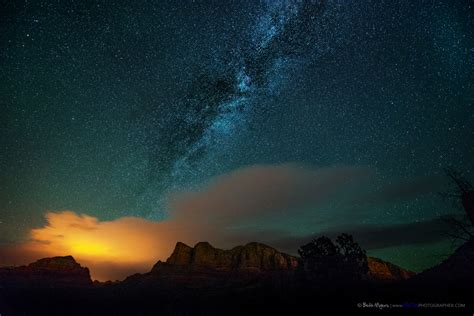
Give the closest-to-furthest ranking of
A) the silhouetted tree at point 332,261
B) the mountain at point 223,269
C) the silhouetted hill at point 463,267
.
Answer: the silhouetted hill at point 463,267
the silhouetted tree at point 332,261
the mountain at point 223,269

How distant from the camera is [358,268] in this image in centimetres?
4159

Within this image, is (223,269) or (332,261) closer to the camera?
(332,261)

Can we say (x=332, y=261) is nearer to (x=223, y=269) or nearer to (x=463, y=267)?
(x=463, y=267)

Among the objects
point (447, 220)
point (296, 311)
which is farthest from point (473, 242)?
point (296, 311)

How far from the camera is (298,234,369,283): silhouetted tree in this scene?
40500mm

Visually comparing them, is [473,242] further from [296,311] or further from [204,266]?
[204,266]

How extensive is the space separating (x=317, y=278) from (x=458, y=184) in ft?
96.8

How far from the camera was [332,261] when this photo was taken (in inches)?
1652

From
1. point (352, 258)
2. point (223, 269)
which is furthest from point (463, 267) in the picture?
point (223, 269)

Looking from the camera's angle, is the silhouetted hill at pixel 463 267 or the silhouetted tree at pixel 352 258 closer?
the silhouetted hill at pixel 463 267

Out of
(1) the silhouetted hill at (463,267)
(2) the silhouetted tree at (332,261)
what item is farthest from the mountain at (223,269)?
(1) the silhouetted hill at (463,267)

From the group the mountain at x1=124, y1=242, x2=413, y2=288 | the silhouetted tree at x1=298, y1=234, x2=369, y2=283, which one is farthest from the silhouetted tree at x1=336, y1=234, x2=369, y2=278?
the mountain at x1=124, y1=242, x2=413, y2=288

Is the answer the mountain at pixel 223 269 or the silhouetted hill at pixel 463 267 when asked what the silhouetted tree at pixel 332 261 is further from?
the mountain at pixel 223 269

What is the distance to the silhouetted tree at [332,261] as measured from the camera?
40.5 metres
